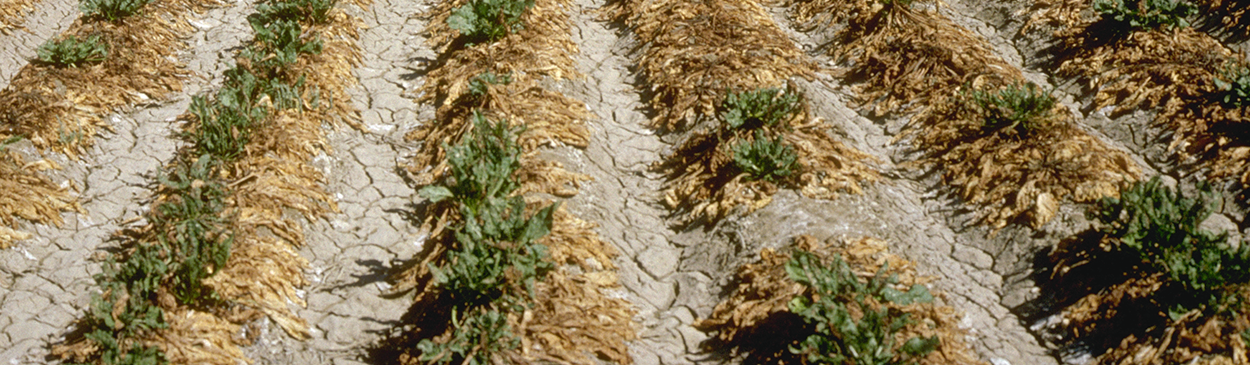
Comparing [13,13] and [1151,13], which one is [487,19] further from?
[1151,13]

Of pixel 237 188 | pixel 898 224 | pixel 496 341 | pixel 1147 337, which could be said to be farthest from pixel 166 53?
pixel 1147 337

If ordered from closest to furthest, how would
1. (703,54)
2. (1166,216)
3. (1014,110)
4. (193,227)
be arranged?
(1166,216), (193,227), (1014,110), (703,54)

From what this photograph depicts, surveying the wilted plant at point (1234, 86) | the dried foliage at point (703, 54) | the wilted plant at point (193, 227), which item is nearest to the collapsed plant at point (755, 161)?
the dried foliage at point (703, 54)

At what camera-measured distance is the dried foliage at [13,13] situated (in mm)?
8466

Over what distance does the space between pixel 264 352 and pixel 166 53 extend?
4.43 m

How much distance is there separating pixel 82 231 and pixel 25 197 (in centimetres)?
39

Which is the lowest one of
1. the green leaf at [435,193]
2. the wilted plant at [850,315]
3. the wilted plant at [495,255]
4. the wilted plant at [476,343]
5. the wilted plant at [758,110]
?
the green leaf at [435,193]

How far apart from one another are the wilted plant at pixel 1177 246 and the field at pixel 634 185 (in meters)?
0.02

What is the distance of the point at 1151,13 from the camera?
23.1 feet

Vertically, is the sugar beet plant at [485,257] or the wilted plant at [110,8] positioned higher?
the sugar beet plant at [485,257]

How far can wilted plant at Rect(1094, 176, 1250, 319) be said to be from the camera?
14.3 feet

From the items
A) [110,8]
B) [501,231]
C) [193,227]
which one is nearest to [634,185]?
[501,231]

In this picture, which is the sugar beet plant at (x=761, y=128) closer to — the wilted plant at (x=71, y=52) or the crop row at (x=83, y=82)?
the crop row at (x=83, y=82)

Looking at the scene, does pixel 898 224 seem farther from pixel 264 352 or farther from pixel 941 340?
pixel 264 352
